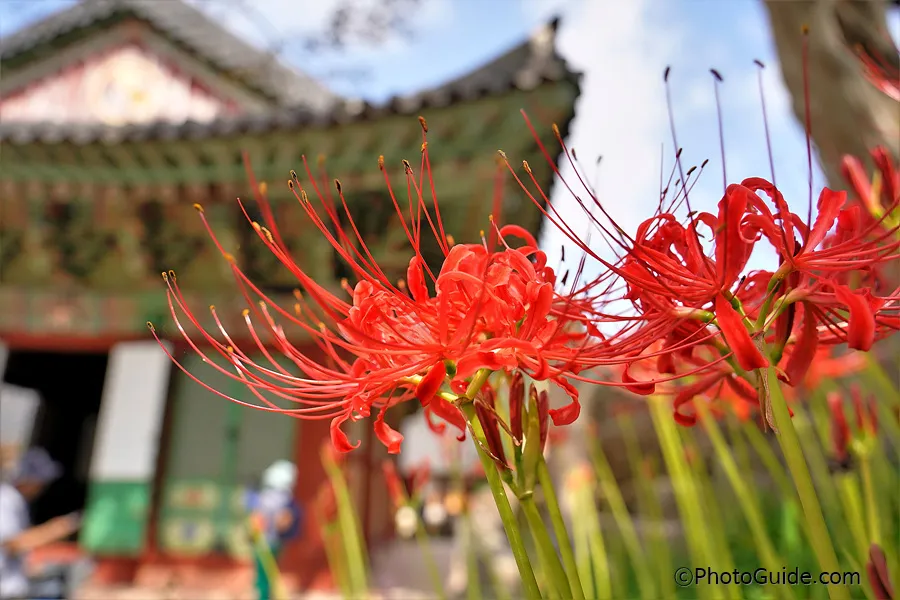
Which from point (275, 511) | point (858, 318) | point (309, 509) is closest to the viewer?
point (858, 318)

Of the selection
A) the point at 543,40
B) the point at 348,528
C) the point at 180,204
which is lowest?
the point at 348,528

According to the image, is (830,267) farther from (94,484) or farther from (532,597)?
(94,484)

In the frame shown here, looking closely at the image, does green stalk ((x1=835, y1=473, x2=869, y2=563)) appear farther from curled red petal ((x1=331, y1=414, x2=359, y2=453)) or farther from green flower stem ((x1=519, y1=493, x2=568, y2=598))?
curled red petal ((x1=331, y1=414, x2=359, y2=453))

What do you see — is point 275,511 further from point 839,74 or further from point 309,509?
point 839,74

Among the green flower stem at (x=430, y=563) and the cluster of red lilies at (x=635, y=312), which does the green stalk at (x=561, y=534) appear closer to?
the cluster of red lilies at (x=635, y=312)

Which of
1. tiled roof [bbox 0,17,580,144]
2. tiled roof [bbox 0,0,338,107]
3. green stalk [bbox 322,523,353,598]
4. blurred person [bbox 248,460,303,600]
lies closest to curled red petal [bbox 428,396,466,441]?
green stalk [bbox 322,523,353,598]

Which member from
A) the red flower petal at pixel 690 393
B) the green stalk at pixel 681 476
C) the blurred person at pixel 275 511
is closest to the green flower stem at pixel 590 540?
the green stalk at pixel 681 476

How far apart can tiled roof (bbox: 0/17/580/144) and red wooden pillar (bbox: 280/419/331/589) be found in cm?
204

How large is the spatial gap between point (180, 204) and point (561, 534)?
4.05 m

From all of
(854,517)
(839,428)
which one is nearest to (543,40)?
(839,428)

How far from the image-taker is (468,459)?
10.2 meters

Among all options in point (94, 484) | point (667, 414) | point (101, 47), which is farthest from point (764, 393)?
point (101, 47)

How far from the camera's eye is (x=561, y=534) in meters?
0.62

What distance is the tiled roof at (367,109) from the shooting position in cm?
293
